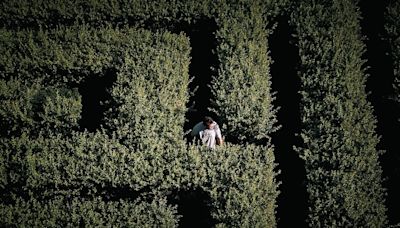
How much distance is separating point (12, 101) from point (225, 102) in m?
3.37

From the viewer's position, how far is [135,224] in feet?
15.3

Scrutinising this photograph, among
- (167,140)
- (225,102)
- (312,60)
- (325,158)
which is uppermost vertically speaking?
(312,60)

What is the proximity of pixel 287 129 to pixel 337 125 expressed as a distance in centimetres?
A: 109

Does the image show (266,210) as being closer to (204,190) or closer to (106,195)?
(204,190)

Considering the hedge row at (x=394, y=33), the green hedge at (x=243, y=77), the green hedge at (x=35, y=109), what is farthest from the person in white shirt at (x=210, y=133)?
the hedge row at (x=394, y=33)

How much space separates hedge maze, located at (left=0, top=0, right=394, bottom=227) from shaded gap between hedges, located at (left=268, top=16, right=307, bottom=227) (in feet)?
0.55

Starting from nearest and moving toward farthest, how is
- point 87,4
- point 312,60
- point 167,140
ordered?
point 167,140
point 312,60
point 87,4

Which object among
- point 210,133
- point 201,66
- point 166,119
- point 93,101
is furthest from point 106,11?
point 210,133

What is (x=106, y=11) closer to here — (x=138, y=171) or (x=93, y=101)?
(x=93, y=101)

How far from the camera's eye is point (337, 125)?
194 inches

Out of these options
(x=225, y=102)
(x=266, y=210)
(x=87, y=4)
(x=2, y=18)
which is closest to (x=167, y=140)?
(x=225, y=102)

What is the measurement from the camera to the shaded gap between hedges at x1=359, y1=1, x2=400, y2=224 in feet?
17.4

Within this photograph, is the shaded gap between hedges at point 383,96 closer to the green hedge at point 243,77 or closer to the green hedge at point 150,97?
the green hedge at point 243,77

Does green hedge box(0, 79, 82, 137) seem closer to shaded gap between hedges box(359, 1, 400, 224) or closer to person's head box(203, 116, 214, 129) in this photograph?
person's head box(203, 116, 214, 129)
